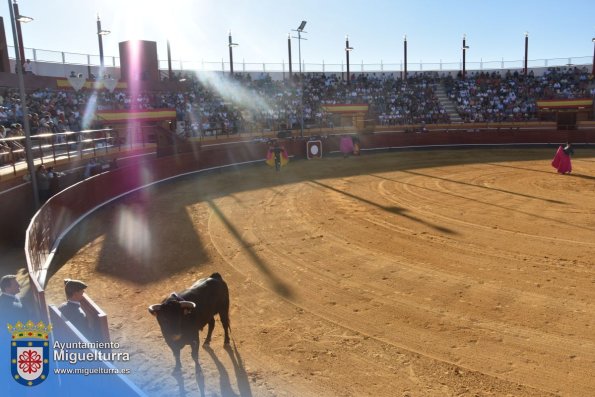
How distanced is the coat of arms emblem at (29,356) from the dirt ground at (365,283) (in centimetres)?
167

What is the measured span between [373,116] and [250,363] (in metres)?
39.9

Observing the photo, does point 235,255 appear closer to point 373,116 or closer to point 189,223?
point 189,223

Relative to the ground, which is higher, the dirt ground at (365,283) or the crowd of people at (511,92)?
the crowd of people at (511,92)

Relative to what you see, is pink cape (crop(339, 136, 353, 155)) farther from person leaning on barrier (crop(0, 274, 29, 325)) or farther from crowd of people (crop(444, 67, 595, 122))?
person leaning on barrier (crop(0, 274, 29, 325))

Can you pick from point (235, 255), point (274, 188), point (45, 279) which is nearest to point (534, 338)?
point (235, 255)

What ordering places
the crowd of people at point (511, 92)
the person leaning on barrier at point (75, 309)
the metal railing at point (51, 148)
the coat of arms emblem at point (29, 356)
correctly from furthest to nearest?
the crowd of people at point (511, 92)
the metal railing at point (51, 148)
the person leaning on barrier at point (75, 309)
the coat of arms emblem at point (29, 356)

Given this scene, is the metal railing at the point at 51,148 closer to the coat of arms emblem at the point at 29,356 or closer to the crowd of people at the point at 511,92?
the coat of arms emblem at the point at 29,356

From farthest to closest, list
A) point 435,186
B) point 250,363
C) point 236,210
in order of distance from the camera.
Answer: point 435,186, point 236,210, point 250,363

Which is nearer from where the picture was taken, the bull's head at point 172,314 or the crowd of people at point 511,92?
the bull's head at point 172,314

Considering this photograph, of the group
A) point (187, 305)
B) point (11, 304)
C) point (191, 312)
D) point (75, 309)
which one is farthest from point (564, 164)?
point (11, 304)

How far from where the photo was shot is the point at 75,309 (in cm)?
592

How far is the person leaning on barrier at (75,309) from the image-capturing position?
5.84m

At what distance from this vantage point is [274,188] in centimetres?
1944

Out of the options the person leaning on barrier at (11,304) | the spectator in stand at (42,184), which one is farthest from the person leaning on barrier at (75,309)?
the spectator in stand at (42,184)
